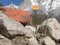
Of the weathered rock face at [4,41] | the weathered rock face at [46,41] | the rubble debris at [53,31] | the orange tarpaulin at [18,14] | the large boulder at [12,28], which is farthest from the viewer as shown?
the orange tarpaulin at [18,14]

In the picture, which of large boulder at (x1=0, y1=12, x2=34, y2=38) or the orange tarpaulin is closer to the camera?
large boulder at (x1=0, y1=12, x2=34, y2=38)

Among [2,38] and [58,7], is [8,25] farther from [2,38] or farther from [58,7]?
[58,7]

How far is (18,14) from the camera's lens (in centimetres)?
344

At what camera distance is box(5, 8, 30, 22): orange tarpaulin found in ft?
10.8

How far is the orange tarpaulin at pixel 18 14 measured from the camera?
3293mm

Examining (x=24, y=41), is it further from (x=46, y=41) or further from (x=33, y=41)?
(x=46, y=41)

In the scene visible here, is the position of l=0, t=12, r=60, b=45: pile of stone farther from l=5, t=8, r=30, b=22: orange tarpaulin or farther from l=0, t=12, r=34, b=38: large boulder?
l=5, t=8, r=30, b=22: orange tarpaulin

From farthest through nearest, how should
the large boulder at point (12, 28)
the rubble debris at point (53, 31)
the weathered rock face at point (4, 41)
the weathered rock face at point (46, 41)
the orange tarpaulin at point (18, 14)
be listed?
1. the orange tarpaulin at point (18, 14)
2. the rubble debris at point (53, 31)
3. the weathered rock face at point (46, 41)
4. the large boulder at point (12, 28)
5. the weathered rock face at point (4, 41)

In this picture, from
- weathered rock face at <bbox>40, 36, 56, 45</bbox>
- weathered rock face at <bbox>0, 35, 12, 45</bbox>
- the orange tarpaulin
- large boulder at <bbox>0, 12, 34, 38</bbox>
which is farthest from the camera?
the orange tarpaulin

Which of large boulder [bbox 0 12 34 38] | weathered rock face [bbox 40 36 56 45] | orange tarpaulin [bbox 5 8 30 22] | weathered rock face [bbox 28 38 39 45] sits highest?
large boulder [bbox 0 12 34 38]

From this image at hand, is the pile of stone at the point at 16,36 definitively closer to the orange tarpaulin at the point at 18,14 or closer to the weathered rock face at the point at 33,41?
the weathered rock face at the point at 33,41

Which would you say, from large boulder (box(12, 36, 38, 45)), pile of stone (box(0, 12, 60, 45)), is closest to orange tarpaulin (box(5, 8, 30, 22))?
pile of stone (box(0, 12, 60, 45))

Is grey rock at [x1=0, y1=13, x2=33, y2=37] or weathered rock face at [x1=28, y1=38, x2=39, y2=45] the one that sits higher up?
grey rock at [x1=0, y1=13, x2=33, y2=37]

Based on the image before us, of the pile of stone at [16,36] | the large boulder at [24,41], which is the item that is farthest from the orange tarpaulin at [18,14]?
the large boulder at [24,41]
